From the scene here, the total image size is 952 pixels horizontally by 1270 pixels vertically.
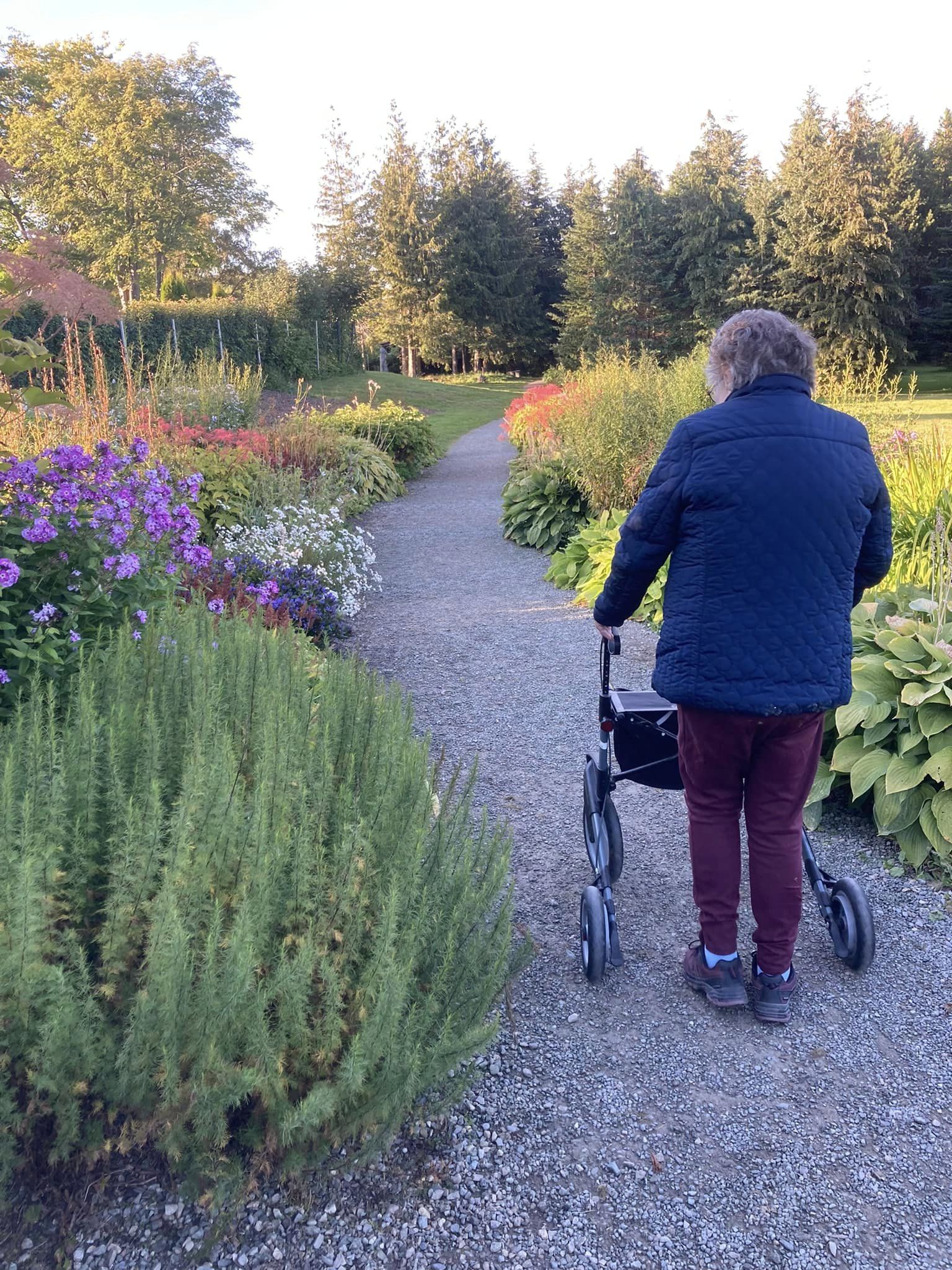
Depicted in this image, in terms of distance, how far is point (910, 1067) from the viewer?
102 inches

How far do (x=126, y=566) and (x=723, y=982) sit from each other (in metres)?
2.42

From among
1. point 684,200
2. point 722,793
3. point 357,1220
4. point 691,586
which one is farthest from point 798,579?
point 684,200

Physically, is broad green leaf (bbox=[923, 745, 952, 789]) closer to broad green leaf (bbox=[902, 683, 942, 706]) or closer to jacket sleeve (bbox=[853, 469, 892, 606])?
broad green leaf (bbox=[902, 683, 942, 706])

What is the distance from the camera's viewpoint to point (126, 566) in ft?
10.3

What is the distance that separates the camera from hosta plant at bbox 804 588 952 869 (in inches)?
143

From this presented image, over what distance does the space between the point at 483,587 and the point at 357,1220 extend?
6806 millimetres

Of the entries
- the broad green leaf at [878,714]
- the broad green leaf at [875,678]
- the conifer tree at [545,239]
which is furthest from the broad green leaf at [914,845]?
the conifer tree at [545,239]

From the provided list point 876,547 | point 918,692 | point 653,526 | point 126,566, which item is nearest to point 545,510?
point 918,692

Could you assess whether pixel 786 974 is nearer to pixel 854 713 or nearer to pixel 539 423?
pixel 854 713

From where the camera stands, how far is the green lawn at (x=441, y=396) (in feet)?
85.5

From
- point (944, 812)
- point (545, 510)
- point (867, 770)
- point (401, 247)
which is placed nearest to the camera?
point (944, 812)

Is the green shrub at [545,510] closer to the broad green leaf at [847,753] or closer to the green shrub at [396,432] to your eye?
the green shrub at [396,432]

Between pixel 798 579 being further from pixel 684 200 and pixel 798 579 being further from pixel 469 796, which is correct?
pixel 684 200

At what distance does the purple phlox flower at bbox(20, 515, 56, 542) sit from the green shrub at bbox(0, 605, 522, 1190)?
570mm
